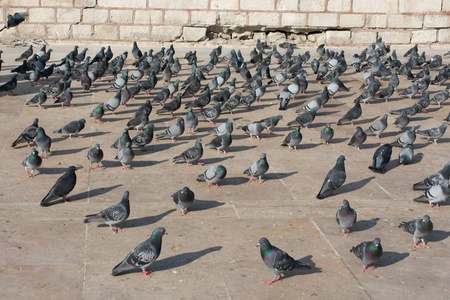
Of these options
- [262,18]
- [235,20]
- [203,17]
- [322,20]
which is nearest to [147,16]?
[203,17]

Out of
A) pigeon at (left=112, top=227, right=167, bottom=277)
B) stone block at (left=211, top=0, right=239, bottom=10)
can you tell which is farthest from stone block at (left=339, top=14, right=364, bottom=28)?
pigeon at (left=112, top=227, right=167, bottom=277)

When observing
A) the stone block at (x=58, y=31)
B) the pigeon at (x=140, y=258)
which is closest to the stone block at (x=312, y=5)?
the stone block at (x=58, y=31)

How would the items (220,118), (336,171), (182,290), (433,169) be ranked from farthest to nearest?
(220,118) < (433,169) < (336,171) < (182,290)

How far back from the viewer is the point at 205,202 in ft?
31.6

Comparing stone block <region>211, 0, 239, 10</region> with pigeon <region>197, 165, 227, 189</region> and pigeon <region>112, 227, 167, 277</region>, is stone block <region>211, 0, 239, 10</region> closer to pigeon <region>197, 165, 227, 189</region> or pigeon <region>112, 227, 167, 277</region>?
pigeon <region>197, 165, 227, 189</region>

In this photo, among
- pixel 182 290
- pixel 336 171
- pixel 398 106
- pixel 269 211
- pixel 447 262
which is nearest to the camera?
pixel 182 290

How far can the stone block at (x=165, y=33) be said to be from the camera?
23531 millimetres

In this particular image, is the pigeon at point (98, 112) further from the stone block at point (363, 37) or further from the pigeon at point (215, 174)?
the stone block at point (363, 37)

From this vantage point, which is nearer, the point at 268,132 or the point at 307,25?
the point at 268,132

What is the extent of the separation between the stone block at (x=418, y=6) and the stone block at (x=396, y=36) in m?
0.91

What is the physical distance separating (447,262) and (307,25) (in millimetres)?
17433

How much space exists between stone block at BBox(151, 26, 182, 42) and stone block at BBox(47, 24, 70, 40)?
3.43 m

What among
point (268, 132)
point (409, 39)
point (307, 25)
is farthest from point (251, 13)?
point (268, 132)

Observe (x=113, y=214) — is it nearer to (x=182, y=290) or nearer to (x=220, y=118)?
(x=182, y=290)
